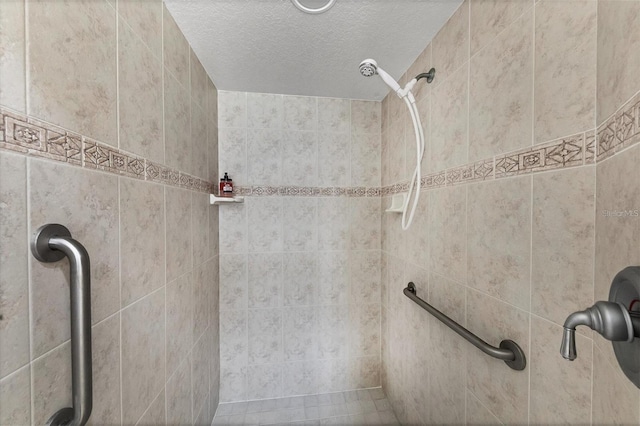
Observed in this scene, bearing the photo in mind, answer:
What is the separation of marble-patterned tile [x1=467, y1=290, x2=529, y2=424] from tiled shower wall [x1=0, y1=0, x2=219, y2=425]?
1072mm

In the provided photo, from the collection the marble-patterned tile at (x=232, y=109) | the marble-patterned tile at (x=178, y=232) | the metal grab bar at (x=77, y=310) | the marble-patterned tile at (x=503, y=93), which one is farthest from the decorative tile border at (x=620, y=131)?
the marble-patterned tile at (x=232, y=109)

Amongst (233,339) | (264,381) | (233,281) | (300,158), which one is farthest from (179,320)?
(300,158)

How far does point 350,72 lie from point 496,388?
1.48 m

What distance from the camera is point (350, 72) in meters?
1.26

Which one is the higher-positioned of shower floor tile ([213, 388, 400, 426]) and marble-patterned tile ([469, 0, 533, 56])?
marble-patterned tile ([469, 0, 533, 56])

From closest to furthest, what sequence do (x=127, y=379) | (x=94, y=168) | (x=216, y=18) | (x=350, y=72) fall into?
(x=94, y=168), (x=127, y=379), (x=216, y=18), (x=350, y=72)

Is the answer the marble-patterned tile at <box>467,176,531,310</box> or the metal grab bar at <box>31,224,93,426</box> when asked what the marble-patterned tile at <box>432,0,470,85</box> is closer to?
the marble-patterned tile at <box>467,176,531,310</box>

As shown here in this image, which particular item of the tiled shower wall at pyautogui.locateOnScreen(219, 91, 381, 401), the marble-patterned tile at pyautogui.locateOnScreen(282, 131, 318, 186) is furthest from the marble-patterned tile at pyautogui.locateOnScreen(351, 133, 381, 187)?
the marble-patterned tile at pyautogui.locateOnScreen(282, 131, 318, 186)

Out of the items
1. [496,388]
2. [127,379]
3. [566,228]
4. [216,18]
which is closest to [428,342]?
[496,388]

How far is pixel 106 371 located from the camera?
0.58 m

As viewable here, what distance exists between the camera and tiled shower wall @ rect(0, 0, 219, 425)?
393 mm

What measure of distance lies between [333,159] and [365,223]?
1.63ft

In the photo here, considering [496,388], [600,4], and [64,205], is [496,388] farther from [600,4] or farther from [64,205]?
[64,205]

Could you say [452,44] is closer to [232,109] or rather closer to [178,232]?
[232,109]
